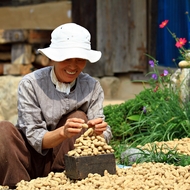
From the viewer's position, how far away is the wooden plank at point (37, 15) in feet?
29.9

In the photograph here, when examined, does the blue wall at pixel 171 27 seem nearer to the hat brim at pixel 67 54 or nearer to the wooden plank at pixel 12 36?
the wooden plank at pixel 12 36

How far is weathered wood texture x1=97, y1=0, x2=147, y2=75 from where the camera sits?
8.71 metres

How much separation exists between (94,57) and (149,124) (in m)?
1.62

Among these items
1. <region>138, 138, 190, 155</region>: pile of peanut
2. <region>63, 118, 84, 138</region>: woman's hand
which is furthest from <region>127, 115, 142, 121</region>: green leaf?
<region>63, 118, 84, 138</region>: woman's hand

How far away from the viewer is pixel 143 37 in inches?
343

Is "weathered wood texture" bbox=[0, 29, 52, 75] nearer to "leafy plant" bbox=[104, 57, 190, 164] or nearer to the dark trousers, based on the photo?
"leafy plant" bbox=[104, 57, 190, 164]

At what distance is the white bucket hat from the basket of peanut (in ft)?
1.97

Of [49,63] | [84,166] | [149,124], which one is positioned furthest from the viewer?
[49,63]

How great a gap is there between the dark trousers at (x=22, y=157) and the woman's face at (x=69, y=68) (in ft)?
0.93

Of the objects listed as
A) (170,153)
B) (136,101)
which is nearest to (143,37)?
(136,101)

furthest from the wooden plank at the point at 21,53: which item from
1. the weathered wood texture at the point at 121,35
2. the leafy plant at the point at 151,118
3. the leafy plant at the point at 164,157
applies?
the leafy plant at the point at 164,157

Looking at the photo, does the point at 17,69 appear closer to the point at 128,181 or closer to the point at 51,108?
the point at 51,108

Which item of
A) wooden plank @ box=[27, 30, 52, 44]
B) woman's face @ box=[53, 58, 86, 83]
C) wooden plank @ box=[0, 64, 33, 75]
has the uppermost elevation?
wooden plank @ box=[27, 30, 52, 44]

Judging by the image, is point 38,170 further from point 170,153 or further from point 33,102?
point 170,153
